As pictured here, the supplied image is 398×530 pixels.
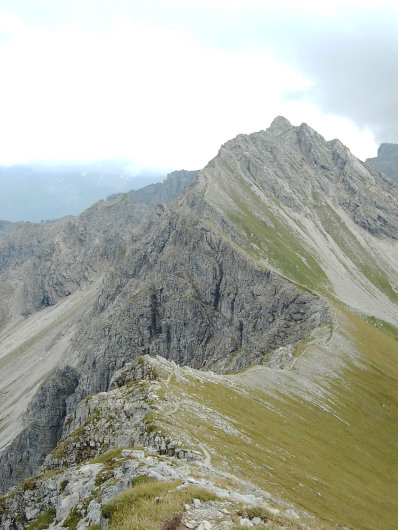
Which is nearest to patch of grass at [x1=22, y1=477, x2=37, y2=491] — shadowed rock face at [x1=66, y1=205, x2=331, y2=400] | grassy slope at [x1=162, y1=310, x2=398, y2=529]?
grassy slope at [x1=162, y1=310, x2=398, y2=529]

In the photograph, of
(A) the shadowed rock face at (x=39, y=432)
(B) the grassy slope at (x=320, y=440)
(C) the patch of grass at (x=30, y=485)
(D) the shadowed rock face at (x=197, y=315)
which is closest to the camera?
(C) the patch of grass at (x=30, y=485)

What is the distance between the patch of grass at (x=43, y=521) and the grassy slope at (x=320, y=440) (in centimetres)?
1386

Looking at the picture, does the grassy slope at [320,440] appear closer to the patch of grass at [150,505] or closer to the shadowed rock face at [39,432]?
the patch of grass at [150,505]

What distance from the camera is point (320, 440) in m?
59.3

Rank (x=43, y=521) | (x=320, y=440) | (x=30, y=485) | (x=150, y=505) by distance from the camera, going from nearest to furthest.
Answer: (x=150, y=505) < (x=43, y=521) < (x=30, y=485) < (x=320, y=440)

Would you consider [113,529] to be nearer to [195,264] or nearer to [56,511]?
[56,511]

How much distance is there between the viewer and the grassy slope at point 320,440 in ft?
125

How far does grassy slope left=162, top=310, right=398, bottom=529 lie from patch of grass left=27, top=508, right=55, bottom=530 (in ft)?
45.5

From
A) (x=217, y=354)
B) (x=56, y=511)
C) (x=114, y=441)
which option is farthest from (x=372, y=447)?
(x=217, y=354)

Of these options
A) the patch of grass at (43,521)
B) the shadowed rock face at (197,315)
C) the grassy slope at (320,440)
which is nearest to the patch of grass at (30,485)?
the patch of grass at (43,521)

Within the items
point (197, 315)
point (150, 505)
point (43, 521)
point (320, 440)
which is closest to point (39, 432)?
point (197, 315)

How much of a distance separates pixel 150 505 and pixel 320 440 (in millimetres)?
48436

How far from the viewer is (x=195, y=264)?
192 m

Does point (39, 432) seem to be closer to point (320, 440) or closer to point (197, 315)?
point (197, 315)
